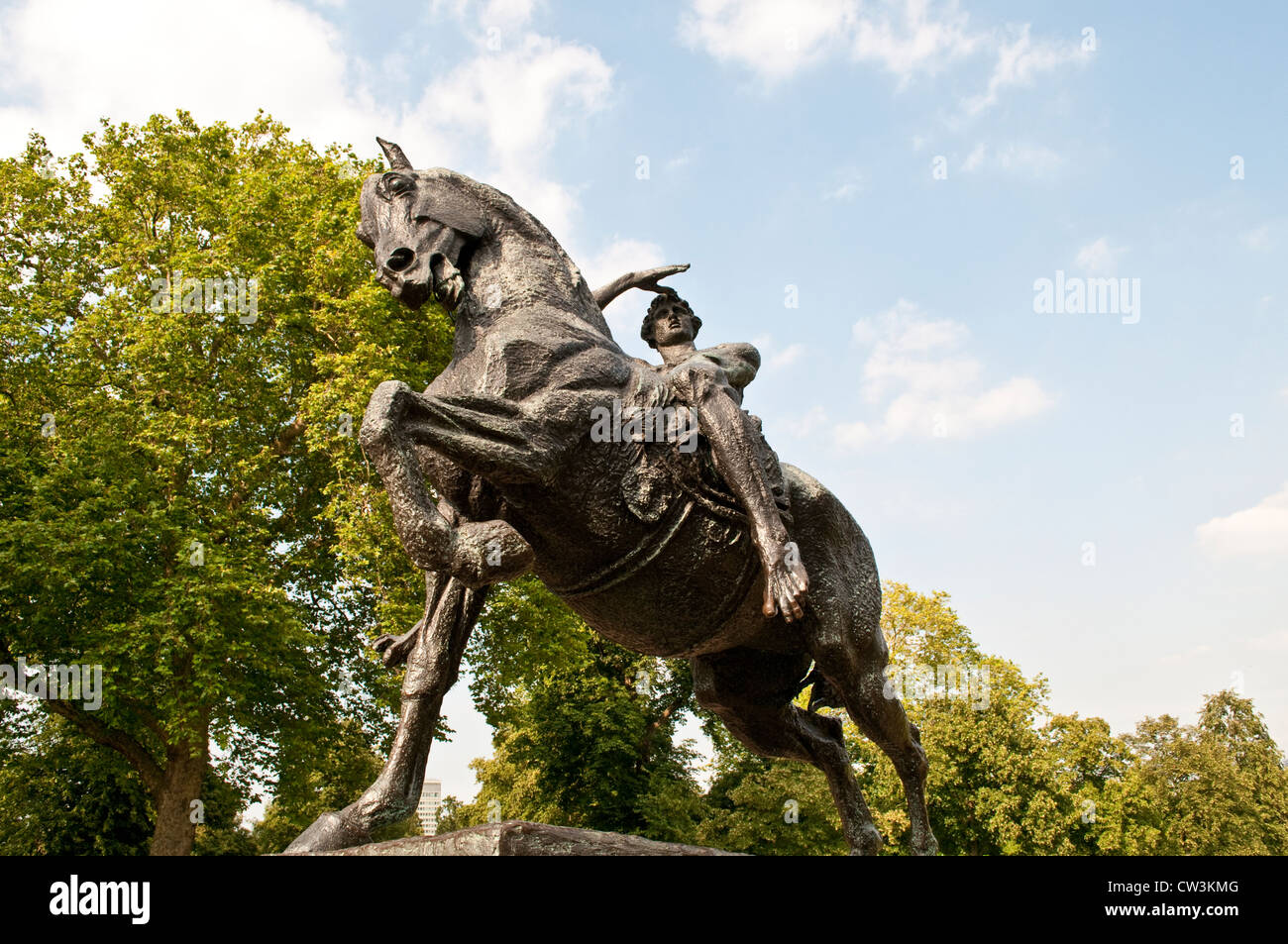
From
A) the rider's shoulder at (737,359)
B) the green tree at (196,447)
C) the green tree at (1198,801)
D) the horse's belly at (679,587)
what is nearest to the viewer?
the horse's belly at (679,587)

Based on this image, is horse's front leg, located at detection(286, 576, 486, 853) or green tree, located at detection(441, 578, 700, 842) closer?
horse's front leg, located at detection(286, 576, 486, 853)

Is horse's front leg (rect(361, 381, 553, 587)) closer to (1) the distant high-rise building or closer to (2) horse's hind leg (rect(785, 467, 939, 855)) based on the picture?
(2) horse's hind leg (rect(785, 467, 939, 855))

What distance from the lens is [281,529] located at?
1966 cm

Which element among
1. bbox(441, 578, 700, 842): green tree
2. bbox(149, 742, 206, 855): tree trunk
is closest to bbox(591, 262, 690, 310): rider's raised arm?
bbox(149, 742, 206, 855): tree trunk

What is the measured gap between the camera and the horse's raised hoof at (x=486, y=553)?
366 centimetres

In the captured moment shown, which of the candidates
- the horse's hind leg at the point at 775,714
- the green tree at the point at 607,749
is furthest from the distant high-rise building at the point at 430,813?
the horse's hind leg at the point at 775,714

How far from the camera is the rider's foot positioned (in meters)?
4.10

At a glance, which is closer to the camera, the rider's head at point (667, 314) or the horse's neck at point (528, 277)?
the horse's neck at point (528, 277)

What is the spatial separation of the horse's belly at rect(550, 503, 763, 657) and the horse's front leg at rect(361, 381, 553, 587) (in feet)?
2.05

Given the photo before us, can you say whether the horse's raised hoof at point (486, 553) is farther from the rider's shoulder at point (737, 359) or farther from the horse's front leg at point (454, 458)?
the rider's shoulder at point (737, 359)

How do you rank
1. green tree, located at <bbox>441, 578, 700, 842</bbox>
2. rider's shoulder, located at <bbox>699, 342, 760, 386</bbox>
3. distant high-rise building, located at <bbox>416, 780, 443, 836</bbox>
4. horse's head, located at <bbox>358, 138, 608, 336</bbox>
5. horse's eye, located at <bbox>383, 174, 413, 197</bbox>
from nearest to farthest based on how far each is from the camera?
horse's head, located at <bbox>358, 138, 608, 336</bbox>
horse's eye, located at <bbox>383, 174, 413, 197</bbox>
rider's shoulder, located at <bbox>699, 342, 760, 386</bbox>
green tree, located at <bbox>441, 578, 700, 842</bbox>
distant high-rise building, located at <bbox>416, 780, 443, 836</bbox>

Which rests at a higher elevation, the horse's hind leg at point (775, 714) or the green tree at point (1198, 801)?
the horse's hind leg at point (775, 714)

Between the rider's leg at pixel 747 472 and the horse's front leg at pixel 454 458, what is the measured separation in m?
0.90
